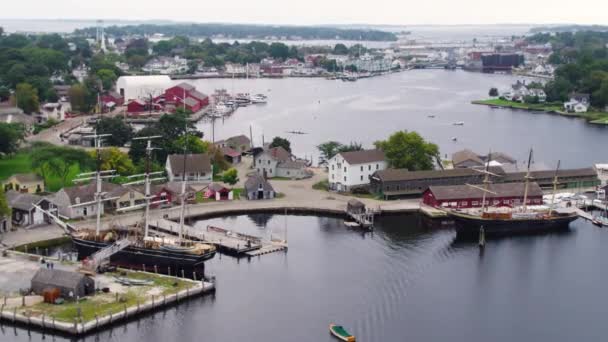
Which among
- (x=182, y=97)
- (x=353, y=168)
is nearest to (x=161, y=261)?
(x=353, y=168)

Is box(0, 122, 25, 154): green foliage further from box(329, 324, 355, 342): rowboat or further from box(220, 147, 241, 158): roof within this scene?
box(329, 324, 355, 342): rowboat

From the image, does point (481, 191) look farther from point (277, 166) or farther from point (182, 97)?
point (182, 97)

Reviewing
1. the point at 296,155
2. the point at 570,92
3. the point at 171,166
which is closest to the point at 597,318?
the point at 171,166

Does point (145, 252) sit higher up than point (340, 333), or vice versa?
point (145, 252)

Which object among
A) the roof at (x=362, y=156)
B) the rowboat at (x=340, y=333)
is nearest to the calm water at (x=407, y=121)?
the roof at (x=362, y=156)

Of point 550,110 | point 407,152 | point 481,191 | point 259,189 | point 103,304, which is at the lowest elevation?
point 103,304

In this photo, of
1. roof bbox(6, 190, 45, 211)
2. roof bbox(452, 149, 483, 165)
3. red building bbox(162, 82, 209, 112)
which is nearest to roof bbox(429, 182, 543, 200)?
roof bbox(452, 149, 483, 165)

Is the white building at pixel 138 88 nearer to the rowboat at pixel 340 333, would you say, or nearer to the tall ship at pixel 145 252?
the tall ship at pixel 145 252
